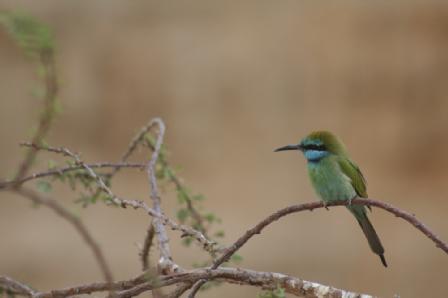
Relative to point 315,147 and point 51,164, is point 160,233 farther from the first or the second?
point 315,147

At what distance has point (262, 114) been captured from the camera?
3406mm

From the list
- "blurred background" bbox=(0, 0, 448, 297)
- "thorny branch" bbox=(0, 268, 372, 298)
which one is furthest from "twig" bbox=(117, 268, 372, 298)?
"blurred background" bbox=(0, 0, 448, 297)

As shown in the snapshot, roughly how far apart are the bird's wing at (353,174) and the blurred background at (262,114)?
5.48 ft

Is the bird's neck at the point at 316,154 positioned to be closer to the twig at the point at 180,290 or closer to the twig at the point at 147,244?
the twig at the point at 147,244

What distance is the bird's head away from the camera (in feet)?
5.44

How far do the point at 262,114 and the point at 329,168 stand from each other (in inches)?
69.3

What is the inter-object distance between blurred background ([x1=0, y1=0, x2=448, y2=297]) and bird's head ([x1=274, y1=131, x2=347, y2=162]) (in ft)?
5.54

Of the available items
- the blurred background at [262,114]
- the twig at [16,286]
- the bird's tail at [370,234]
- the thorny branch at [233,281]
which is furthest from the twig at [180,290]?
the blurred background at [262,114]

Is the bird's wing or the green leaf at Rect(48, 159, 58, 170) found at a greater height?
the green leaf at Rect(48, 159, 58, 170)

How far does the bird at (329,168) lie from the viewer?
1628mm

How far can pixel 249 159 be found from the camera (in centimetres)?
342

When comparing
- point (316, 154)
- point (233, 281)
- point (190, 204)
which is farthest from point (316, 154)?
point (233, 281)

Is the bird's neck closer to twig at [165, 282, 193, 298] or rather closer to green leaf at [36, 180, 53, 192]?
green leaf at [36, 180, 53, 192]

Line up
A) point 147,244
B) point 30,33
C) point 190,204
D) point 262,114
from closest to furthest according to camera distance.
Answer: point 30,33, point 147,244, point 190,204, point 262,114
